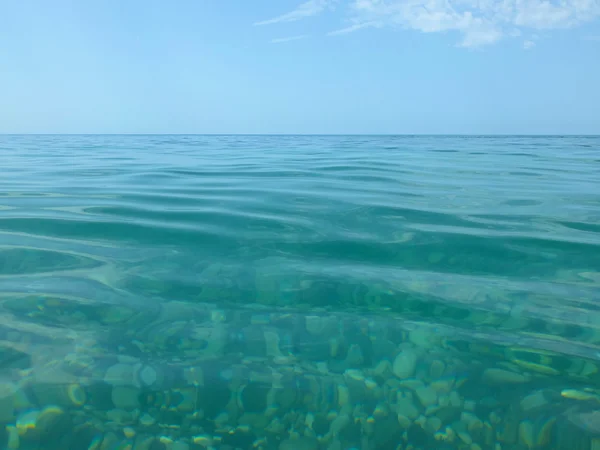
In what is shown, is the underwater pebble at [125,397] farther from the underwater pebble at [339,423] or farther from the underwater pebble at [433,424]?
the underwater pebble at [433,424]

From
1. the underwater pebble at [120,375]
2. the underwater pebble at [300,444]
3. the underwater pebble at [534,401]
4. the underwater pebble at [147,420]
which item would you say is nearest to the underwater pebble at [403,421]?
the underwater pebble at [300,444]

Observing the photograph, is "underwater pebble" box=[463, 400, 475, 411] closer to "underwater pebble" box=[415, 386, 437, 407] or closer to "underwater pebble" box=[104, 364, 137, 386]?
"underwater pebble" box=[415, 386, 437, 407]

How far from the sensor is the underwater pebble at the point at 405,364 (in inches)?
54.8

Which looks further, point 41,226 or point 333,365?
point 41,226

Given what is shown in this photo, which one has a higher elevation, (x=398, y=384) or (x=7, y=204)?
(x=7, y=204)

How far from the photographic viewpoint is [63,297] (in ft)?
6.04

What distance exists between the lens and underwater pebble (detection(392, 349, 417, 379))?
1.39 m

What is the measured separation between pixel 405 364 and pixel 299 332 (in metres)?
0.44

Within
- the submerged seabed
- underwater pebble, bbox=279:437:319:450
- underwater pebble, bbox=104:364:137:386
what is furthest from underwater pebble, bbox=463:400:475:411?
underwater pebble, bbox=104:364:137:386

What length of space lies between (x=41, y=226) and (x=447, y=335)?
9.73 feet

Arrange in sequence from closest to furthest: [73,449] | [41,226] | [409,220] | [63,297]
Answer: [73,449] < [63,297] < [41,226] < [409,220]

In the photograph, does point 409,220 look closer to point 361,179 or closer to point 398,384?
point 398,384

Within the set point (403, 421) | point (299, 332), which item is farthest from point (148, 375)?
point (403, 421)

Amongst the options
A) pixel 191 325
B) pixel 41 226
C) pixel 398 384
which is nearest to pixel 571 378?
pixel 398 384
